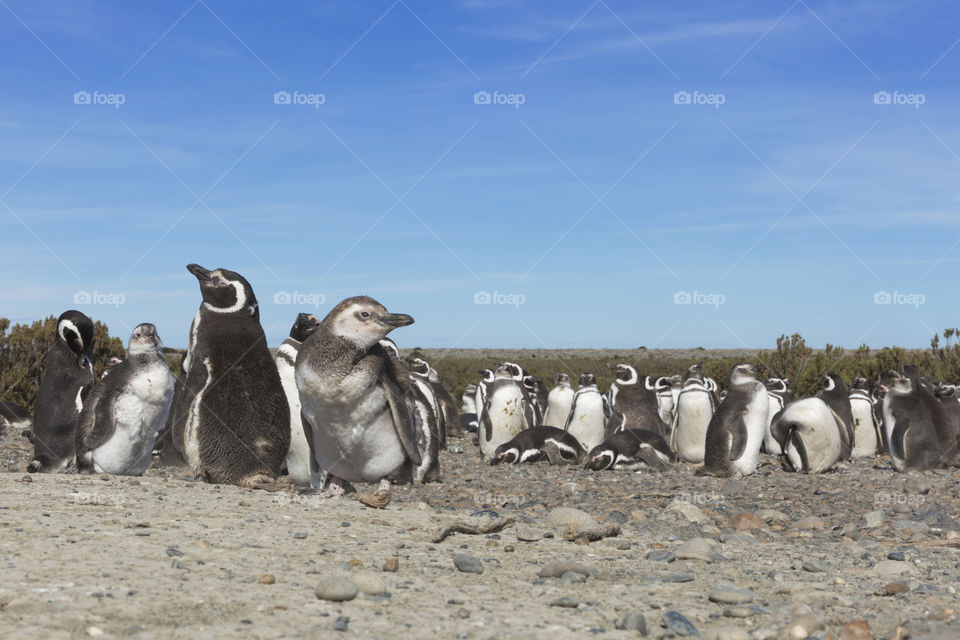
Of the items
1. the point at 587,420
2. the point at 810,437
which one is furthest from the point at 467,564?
the point at 587,420

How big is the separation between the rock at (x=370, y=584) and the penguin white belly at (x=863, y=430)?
12654 mm

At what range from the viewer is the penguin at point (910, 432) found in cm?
1172

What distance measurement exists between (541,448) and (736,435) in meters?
2.72

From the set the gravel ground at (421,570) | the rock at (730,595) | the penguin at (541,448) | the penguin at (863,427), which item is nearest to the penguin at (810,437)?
the penguin at (541,448)

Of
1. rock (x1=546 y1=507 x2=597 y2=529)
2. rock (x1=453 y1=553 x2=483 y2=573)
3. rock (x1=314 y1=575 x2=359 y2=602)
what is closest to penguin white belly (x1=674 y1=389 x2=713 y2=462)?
rock (x1=546 y1=507 x2=597 y2=529)

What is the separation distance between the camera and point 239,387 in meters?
6.70

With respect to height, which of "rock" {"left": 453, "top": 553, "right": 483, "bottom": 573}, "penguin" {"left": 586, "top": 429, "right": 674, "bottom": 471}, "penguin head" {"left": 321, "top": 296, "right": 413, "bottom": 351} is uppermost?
"penguin head" {"left": 321, "top": 296, "right": 413, "bottom": 351}

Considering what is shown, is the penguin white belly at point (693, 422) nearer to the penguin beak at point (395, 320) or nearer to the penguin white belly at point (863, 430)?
the penguin white belly at point (863, 430)

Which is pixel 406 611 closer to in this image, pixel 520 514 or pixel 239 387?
pixel 520 514

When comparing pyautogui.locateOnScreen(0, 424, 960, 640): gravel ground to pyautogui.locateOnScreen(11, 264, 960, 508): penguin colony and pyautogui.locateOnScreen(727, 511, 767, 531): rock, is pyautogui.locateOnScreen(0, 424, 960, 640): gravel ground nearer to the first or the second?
pyautogui.locateOnScreen(727, 511, 767, 531): rock

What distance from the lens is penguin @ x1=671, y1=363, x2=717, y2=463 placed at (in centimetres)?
1317

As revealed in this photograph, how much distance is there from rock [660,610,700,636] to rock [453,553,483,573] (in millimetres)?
982

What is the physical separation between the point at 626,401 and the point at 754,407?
3.46 meters

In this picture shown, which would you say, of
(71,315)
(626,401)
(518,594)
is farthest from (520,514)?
(626,401)
